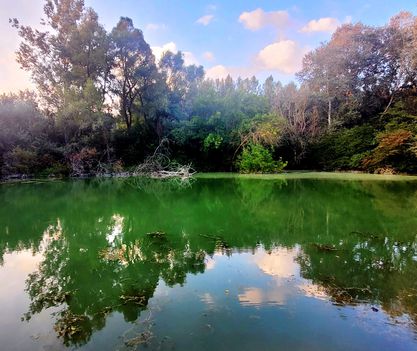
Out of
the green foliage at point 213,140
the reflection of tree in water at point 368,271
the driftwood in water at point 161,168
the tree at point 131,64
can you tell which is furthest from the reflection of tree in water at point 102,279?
the tree at point 131,64

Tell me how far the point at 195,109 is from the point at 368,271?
19898 millimetres

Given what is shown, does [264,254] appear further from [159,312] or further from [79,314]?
[79,314]

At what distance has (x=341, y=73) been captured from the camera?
24500mm

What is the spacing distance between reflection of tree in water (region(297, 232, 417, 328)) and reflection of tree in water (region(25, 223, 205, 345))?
1.62 m

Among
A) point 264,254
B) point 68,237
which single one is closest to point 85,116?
point 68,237

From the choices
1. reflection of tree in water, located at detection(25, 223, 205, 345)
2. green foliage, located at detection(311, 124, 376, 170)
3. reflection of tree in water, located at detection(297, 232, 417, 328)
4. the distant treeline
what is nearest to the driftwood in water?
the distant treeline

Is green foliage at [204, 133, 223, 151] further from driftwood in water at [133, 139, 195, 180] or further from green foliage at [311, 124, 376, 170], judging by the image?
green foliage at [311, 124, 376, 170]

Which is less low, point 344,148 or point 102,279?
point 344,148

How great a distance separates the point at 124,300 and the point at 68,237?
3.29 m

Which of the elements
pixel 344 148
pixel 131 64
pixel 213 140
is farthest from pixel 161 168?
pixel 344 148

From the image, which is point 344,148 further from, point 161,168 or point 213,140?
point 161,168

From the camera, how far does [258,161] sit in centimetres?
2012

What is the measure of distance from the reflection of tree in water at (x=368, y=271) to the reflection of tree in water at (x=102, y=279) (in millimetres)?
1617

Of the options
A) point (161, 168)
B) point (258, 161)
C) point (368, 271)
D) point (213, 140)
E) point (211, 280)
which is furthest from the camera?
point (213, 140)
